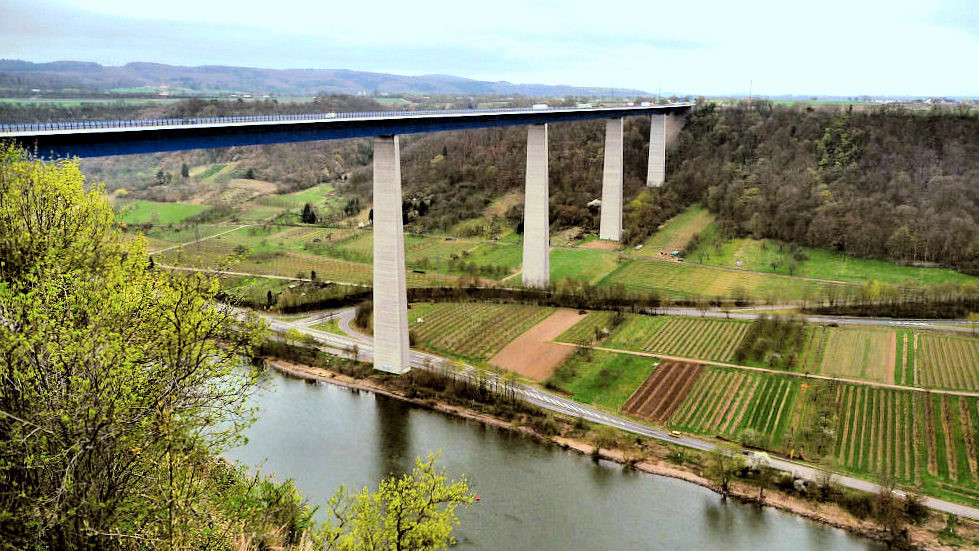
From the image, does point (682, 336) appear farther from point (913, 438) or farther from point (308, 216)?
point (308, 216)

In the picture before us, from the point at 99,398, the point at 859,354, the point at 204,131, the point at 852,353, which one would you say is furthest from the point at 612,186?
the point at 99,398

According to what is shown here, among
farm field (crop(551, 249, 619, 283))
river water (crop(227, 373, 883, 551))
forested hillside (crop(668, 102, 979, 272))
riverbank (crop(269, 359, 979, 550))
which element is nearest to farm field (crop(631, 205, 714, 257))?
forested hillside (crop(668, 102, 979, 272))

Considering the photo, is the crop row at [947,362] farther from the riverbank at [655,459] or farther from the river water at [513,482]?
the river water at [513,482]

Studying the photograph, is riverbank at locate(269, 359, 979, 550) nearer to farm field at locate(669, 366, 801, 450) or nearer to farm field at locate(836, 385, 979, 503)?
farm field at locate(836, 385, 979, 503)

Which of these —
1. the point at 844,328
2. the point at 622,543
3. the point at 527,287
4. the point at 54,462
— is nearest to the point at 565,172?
the point at 527,287

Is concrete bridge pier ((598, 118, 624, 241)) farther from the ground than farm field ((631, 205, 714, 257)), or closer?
farther from the ground

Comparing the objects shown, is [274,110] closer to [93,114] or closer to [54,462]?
[93,114]
